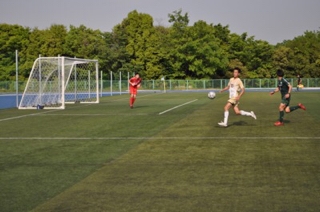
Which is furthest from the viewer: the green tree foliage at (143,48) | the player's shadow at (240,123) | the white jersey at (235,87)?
the green tree foliage at (143,48)

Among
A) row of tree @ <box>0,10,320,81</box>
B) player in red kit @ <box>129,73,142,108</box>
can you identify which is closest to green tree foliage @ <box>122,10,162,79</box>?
row of tree @ <box>0,10,320,81</box>

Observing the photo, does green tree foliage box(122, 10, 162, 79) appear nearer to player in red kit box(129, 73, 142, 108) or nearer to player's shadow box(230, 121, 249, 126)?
player in red kit box(129, 73, 142, 108)

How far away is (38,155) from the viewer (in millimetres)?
10102

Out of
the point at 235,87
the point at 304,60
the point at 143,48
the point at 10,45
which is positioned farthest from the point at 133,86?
the point at 304,60

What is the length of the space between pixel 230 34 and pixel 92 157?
75.9 m

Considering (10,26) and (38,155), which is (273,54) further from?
(38,155)

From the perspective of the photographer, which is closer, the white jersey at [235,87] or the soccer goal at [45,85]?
the white jersey at [235,87]

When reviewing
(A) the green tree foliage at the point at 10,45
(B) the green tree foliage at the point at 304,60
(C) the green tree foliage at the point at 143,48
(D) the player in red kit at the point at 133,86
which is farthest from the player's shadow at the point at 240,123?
(B) the green tree foliage at the point at 304,60

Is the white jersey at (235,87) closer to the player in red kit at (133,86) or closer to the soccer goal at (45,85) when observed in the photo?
the player in red kit at (133,86)

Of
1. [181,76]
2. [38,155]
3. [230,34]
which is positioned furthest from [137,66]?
[38,155]

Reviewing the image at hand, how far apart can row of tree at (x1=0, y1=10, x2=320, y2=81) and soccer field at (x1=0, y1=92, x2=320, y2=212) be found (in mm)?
60700

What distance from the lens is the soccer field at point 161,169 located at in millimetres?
6195

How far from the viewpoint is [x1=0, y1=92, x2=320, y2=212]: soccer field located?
620 centimetres

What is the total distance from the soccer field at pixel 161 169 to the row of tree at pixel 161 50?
60700 millimetres
